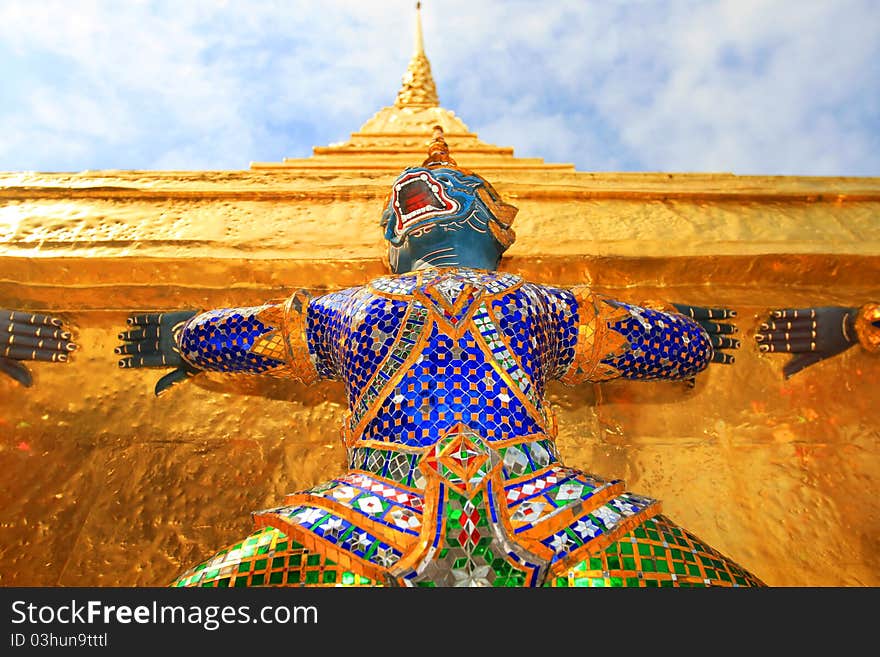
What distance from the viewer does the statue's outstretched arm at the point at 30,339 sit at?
254cm

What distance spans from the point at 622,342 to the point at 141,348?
1.60 meters

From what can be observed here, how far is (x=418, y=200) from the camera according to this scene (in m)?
2.38

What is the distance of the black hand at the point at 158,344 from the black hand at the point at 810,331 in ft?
6.73

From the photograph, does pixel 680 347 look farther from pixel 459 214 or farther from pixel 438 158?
pixel 438 158

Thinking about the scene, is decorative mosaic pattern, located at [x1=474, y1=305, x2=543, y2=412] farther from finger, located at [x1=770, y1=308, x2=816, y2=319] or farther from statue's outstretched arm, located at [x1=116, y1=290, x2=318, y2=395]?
finger, located at [x1=770, y1=308, x2=816, y2=319]

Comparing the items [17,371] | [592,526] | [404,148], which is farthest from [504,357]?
[404,148]

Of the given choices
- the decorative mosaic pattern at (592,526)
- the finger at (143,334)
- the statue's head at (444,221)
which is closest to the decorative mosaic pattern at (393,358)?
the statue's head at (444,221)

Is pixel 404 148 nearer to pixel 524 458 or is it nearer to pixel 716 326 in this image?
pixel 716 326

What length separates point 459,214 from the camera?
238 centimetres

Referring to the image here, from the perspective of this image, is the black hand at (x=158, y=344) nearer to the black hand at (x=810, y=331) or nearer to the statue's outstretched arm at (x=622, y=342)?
the statue's outstretched arm at (x=622, y=342)

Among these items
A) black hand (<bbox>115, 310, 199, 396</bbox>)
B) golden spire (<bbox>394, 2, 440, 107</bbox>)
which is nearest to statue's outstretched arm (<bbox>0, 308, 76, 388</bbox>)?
black hand (<bbox>115, 310, 199, 396</bbox>)

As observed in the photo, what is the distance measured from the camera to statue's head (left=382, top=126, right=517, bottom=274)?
2354 millimetres
